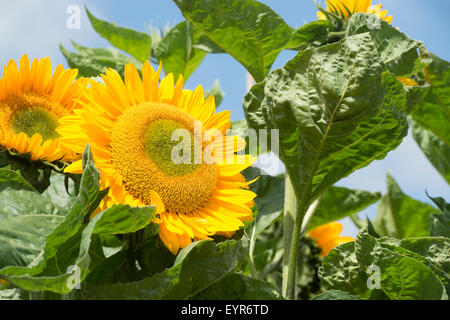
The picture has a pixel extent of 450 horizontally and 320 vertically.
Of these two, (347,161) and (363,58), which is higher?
(363,58)

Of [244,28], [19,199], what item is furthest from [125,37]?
[19,199]

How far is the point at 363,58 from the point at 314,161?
225 mm

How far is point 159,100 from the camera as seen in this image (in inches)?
36.8

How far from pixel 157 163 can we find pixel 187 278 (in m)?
0.18

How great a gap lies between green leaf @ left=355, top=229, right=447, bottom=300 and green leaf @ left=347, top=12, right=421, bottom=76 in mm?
390

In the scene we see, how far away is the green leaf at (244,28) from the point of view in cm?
112

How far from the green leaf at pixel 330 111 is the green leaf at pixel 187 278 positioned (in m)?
0.26

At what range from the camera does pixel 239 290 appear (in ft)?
2.72

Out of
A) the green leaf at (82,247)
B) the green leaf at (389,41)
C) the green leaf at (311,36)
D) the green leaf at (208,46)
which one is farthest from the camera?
the green leaf at (208,46)

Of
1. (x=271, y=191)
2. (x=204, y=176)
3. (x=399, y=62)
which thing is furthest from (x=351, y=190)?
(x=204, y=176)

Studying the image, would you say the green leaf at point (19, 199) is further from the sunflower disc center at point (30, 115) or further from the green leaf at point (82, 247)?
the sunflower disc center at point (30, 115)

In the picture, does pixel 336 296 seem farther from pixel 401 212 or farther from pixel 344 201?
pixel 401 212

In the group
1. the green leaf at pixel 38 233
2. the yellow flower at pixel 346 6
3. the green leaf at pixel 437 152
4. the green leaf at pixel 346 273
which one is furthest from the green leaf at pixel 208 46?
the green leaf at pixel 437 152
